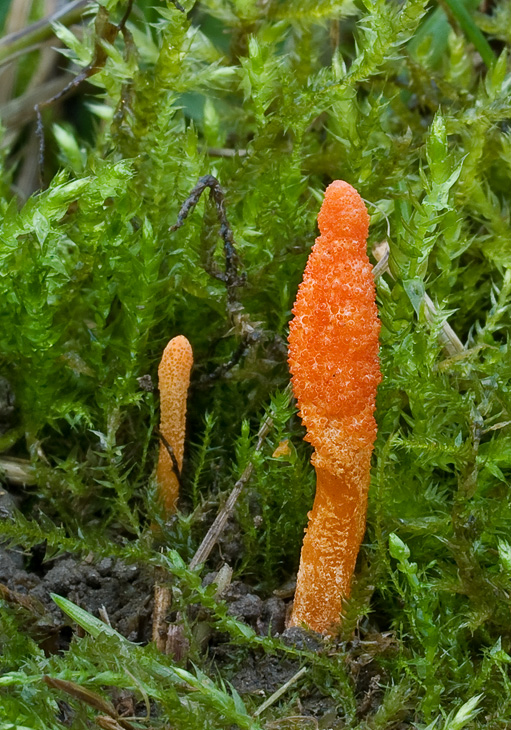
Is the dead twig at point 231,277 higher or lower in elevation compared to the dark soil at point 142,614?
higher

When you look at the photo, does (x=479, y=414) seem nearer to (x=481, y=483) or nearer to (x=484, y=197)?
(x=481, y=483)

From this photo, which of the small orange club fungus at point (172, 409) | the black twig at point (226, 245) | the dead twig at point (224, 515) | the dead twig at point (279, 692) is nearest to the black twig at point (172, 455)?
the small orange club fungus at point (172, 409)

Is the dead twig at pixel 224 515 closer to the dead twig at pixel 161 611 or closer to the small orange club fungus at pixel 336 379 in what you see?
the dead twig at pixel 161 611

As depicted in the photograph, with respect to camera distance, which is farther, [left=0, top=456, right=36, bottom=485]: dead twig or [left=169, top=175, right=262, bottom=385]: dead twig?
[left=0, top=456, right=36, bottom=485]: dead twig

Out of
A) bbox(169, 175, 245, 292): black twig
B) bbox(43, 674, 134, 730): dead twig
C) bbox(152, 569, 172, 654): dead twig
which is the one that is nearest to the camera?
bbox(43, 674, 134, 730): dead twig

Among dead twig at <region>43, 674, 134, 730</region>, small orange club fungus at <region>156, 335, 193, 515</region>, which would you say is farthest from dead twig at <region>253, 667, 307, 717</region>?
small orange club fungus at <region>156, 335, 193, 515</region>

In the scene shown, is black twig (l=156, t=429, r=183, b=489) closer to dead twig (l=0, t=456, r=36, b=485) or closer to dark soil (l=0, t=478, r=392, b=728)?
dark soil (l=0, t=478, r=392, b=728)

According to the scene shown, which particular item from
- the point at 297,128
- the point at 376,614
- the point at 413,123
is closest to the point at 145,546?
the point at 376,614
